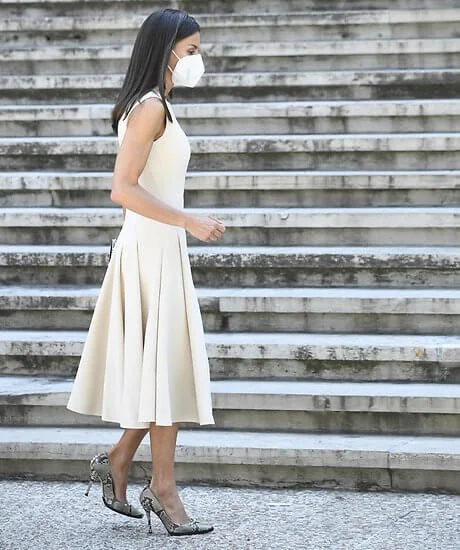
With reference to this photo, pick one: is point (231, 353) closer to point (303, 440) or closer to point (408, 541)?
point (303, 440)

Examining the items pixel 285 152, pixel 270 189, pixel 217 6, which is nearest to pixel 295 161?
pixel 285 152

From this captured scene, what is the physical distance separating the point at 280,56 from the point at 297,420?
10.5 ft

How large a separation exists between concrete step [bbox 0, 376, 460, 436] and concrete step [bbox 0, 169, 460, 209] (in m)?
1.52

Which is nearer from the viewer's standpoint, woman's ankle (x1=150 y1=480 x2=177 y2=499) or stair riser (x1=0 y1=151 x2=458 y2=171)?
woman's ankle (x1=150 y1=480 x2=177 y2=499)

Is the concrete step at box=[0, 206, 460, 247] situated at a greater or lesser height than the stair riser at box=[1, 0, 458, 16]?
lesser

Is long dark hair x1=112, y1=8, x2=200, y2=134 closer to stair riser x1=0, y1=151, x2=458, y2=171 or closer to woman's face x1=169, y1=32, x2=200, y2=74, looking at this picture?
woman's face x1=169, y1=32, x2=200, y2=74

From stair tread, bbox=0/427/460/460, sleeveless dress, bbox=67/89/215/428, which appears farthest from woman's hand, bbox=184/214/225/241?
stair tread, bbox=0/427/460/460

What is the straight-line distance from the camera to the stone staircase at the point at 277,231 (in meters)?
5.02

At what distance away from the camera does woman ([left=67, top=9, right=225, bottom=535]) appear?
4.14m

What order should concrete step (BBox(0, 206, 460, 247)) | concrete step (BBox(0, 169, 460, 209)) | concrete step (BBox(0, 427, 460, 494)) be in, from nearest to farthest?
concrete step (BBox(0, 427, 460, 494))
concrete step (BBox(0, 206, 460, 247))
concrete step (BBox(0, 169, 460, 209))

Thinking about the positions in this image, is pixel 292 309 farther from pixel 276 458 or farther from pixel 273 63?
pixel 273 63

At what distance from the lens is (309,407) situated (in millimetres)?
5094

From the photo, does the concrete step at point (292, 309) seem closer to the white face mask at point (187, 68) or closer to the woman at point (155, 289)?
the woman at point (155, 289)

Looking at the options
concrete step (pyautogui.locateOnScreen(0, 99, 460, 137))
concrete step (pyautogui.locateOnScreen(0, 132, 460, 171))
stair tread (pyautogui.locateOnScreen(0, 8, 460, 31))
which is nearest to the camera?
concrete step (pyautogui.locateOnScreen(0, 132, 460, 171))
